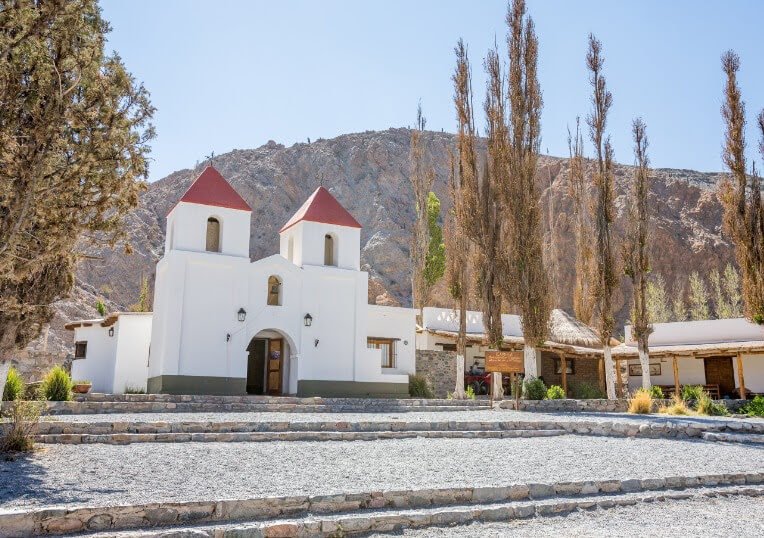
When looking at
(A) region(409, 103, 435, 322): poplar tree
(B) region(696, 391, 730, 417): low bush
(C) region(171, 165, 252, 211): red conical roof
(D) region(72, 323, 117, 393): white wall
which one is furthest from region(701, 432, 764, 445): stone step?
(A) region(409, 103, 435, 322): poplar tree

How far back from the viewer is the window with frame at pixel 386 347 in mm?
22203

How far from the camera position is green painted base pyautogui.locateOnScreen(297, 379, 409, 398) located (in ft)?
62.7

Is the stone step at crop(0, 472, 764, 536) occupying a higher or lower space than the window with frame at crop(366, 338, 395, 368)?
lower

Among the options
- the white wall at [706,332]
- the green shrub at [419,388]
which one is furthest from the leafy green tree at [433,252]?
the green shrub at [419,388]

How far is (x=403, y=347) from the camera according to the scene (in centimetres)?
2238

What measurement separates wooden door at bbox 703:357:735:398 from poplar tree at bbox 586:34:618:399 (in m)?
8.43

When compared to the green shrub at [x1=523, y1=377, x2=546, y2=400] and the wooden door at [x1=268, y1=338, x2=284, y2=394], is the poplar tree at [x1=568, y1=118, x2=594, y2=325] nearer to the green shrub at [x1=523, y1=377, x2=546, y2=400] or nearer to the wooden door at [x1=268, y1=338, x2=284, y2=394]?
the green shrub at [x1=523, y1=377, x2=546, y2=400]

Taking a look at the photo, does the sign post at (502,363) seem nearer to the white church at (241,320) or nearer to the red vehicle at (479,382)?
the white church at (241,320)

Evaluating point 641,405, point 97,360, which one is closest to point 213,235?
point 97,360

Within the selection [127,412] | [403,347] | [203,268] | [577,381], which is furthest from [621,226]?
[127,412]

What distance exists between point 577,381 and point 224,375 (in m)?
17.2

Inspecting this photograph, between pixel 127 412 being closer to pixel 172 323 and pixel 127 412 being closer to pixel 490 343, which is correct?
pixel 172 323

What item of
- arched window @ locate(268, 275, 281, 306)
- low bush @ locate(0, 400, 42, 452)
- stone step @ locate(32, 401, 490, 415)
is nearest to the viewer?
low bush @ locate(0, 400, 42, 452)

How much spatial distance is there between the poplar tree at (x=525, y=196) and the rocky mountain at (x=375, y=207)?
22498 mm
